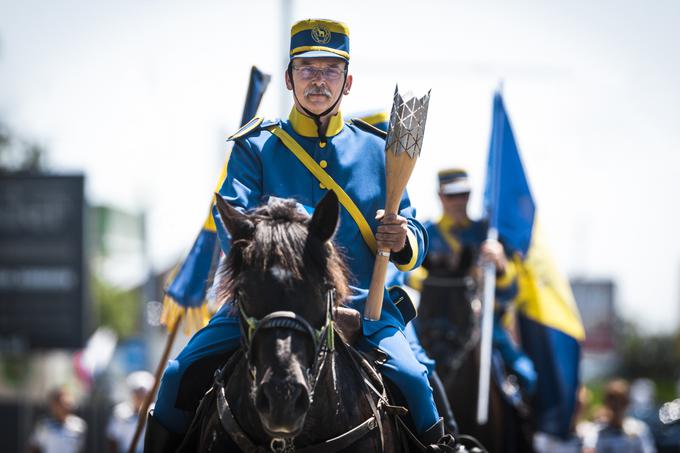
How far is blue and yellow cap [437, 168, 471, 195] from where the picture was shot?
32.8 ft

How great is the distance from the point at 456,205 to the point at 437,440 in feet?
16.6

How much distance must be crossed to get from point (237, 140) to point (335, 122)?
1.83ft

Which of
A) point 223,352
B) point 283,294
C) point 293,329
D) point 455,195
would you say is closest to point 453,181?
point 455,195

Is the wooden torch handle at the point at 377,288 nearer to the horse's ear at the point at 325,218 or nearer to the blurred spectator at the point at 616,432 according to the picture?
the horse's ear at the point at 325,218

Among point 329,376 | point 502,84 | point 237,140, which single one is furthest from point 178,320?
point 502,84

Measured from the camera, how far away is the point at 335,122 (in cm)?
579

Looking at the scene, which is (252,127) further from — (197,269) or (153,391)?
(153,391)

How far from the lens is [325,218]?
4535mm

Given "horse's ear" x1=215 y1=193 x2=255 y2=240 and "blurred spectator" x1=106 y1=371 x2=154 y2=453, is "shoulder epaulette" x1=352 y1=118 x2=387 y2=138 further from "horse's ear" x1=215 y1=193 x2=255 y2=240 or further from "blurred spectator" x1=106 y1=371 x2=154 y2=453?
"blurred spectator" x1=106 y1=371 x2=154 y2=453

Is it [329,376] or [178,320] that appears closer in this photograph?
[329,376]

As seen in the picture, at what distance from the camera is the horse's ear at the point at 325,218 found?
14.8 ft

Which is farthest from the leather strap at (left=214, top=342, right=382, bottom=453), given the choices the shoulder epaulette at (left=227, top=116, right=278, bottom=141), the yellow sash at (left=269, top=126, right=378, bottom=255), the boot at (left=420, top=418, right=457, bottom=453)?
the shoulder epaulette at (left=227, top=116, right=278, bottom=141)

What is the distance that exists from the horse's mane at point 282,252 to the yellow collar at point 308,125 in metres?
1.10

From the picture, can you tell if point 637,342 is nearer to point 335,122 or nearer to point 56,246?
point 56,246
